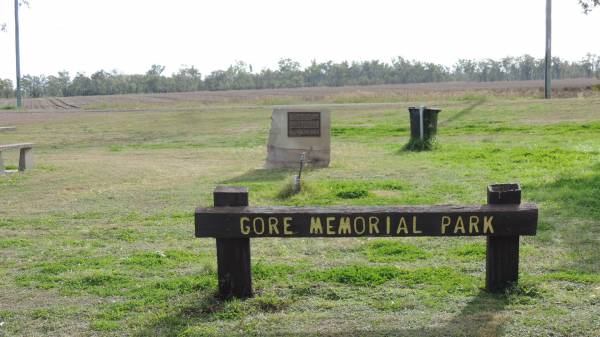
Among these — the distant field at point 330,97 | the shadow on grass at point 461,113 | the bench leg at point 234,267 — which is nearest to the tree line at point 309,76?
the distant field at point 330,97

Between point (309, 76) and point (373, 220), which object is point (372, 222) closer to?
point (373, 220)

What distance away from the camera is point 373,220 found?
510 cm

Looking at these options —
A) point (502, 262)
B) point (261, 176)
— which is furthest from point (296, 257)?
point (261, 176)

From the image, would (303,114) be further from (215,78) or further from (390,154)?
(215,78)

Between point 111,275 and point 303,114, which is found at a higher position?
point 303,114

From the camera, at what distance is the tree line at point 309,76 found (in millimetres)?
115500

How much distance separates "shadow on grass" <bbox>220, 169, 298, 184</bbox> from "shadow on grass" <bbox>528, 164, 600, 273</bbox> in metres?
4.28

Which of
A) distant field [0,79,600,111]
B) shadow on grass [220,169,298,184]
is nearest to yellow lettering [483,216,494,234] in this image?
shadow on grass [220,169,298,184]

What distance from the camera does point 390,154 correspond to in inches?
635

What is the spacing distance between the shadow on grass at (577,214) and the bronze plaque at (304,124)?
4976mm

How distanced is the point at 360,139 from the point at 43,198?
1128cm

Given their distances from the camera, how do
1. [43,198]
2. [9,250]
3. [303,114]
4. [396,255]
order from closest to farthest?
[396,255] < [9,250] < [43,198] < [303,114]

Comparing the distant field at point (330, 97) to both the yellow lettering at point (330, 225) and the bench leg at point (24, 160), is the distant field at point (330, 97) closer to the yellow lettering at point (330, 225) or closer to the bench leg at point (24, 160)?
the bench leg at point (24, 160)

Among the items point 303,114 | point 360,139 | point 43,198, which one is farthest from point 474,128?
point 43,198
